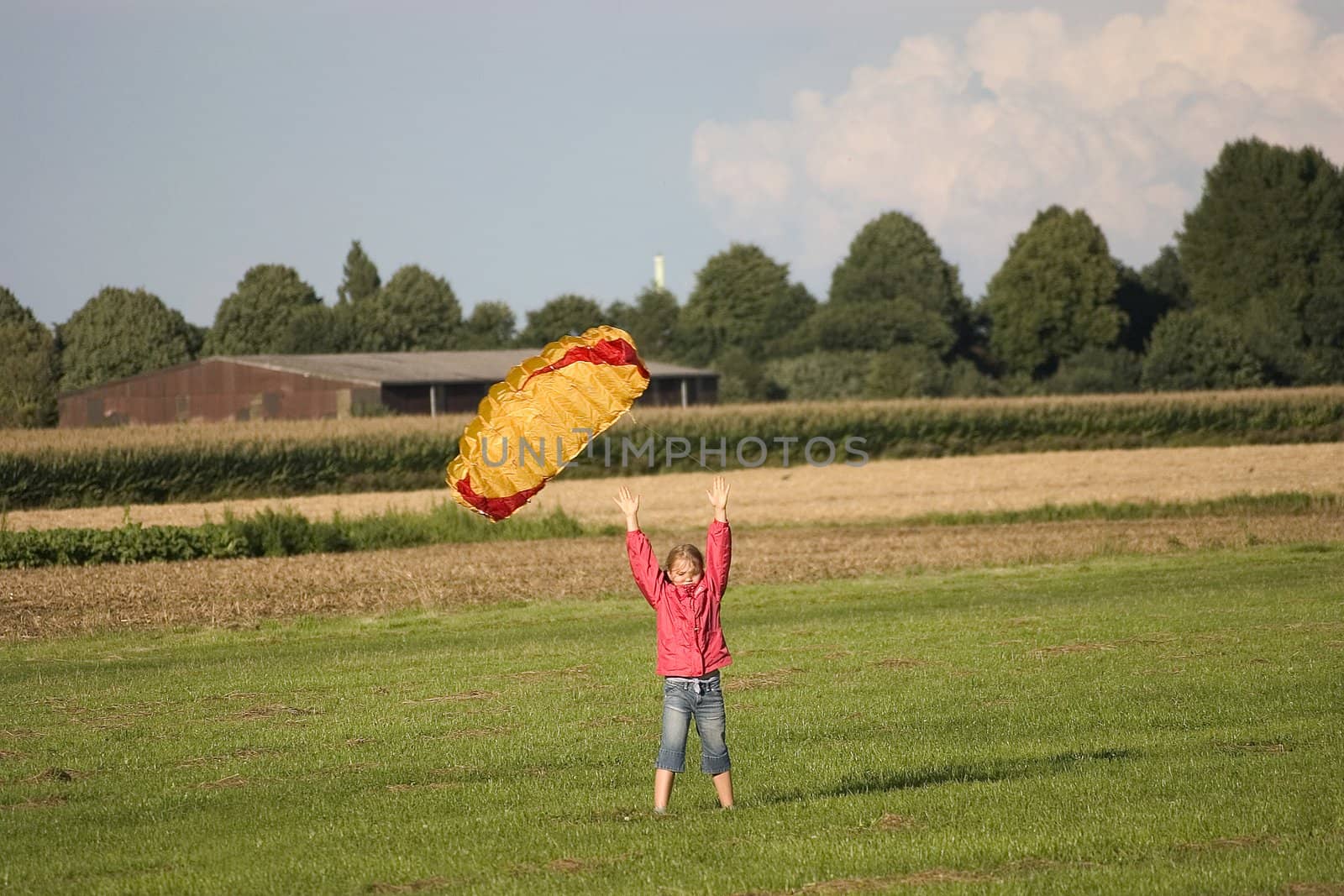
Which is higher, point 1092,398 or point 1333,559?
point 1092,398

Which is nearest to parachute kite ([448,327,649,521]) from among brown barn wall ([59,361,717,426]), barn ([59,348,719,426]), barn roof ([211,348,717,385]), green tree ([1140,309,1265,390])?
barn ([59,348,719,426])

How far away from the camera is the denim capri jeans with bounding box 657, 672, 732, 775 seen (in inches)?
416

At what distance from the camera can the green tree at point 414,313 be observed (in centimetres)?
13312

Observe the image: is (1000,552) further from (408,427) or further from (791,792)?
(408,427)

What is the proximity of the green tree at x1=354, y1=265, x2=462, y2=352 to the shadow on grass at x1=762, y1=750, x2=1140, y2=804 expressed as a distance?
12121 cm

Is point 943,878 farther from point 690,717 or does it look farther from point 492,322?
point 492,322

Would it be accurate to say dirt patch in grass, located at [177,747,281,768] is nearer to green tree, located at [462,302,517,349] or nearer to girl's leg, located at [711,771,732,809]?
girl's leg, located at [711,771,732,809]

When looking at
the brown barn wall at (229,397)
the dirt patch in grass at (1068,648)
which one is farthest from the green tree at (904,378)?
the dirt patch in grass at (1068,648)

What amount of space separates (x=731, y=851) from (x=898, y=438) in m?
62.2

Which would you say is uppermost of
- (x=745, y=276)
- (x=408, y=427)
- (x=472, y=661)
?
(x=745, y=276)

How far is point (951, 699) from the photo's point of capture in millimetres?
15555

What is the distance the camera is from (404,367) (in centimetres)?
8700

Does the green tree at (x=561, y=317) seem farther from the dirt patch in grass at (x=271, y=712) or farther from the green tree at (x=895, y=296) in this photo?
the dirt patch in grass at (x=271, y=712)

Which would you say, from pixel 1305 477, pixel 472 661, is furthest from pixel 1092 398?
pixel 472 661
